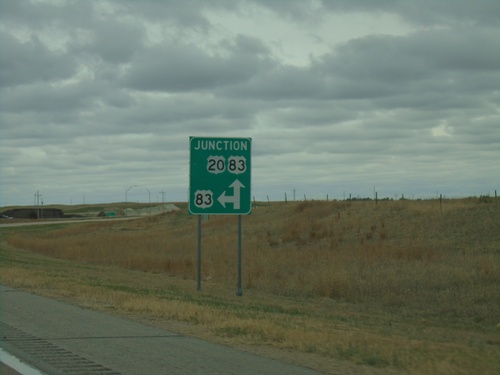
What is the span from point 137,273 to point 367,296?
13.5m

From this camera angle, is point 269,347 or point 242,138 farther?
point 242,138

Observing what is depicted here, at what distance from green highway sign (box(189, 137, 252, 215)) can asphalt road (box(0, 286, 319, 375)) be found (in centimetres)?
971

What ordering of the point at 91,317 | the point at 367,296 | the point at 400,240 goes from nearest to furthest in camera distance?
the point at 91,317 → the point at 367,296 → the point at 400,240

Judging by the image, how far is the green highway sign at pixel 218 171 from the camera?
932 inches

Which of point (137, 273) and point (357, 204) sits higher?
point (357, 204)

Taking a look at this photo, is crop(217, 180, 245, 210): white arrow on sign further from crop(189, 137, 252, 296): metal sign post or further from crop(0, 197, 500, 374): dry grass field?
crop(0, 197, 500, 374): dry grass field

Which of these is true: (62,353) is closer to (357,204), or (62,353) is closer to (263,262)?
(263,262)

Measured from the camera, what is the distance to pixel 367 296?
23406mm

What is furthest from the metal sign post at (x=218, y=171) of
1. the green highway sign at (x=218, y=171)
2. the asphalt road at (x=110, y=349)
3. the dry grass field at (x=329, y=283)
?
the asphalt road at (x=110, y=349)

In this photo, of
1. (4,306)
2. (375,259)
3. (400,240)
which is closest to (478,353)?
(4,306)

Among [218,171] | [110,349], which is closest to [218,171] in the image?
[218,171]

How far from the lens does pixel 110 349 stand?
10641 millimetres

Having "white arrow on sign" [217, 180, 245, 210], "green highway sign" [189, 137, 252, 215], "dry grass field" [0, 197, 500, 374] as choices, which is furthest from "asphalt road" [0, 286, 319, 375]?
"white arrow on sign" [217, 180, 245, 210]

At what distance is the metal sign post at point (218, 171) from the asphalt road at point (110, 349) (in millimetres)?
9711
